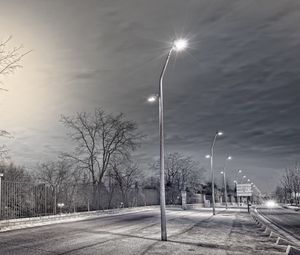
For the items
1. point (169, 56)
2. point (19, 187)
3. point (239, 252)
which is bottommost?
point (239, 252)

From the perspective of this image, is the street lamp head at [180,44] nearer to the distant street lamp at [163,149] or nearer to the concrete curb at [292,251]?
the distant street lamp at [163,149]

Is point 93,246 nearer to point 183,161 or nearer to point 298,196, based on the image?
point 183,161

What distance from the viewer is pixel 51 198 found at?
26844mm

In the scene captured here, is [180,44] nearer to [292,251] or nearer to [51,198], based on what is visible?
[292,251]

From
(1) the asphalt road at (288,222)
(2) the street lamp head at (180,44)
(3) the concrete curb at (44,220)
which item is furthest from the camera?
(1) the asphalt road at (288,222)

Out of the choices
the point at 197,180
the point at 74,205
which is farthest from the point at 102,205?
the point at 197,180

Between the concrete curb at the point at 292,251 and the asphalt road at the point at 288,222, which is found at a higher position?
the concrete curb at the point at 292,251

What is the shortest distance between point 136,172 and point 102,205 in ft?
77.7

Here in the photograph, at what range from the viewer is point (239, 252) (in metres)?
14.2

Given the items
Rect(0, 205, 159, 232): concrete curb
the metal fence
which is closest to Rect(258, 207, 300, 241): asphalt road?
Rect(0, 205, 159, 232): concrete curb

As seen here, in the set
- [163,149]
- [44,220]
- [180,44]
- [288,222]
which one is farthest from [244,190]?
[180,44]

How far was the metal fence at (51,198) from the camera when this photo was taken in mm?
22344

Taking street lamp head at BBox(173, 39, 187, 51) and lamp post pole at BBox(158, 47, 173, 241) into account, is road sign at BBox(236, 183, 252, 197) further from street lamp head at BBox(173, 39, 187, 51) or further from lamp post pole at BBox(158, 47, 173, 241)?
street lamp head at BBox(173, 39, 187, 51)

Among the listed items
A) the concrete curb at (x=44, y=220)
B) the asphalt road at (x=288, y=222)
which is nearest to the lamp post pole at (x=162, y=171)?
the asphalt road at (x=288, y=222)
